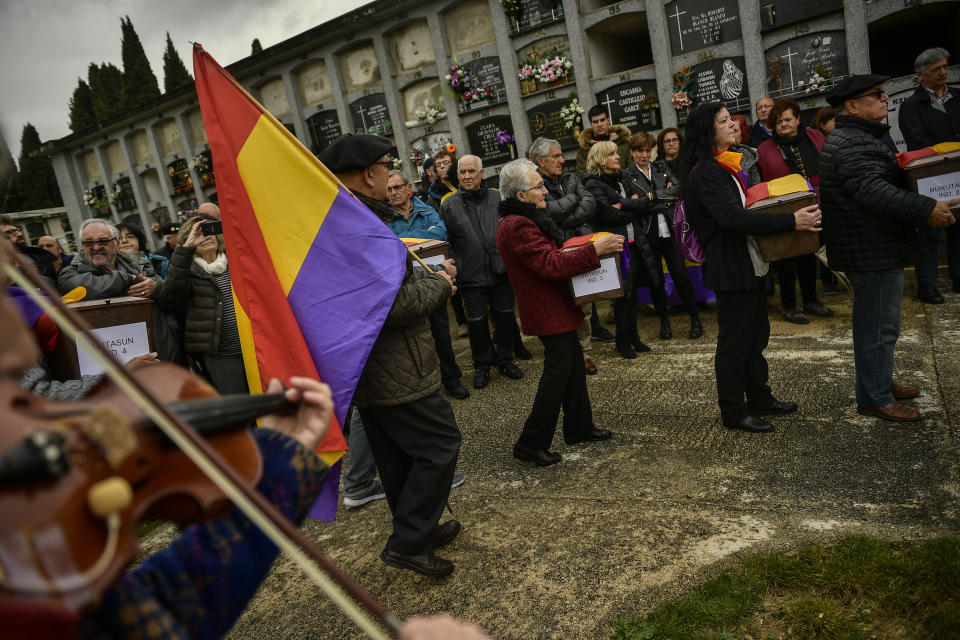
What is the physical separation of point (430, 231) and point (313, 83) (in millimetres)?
12709

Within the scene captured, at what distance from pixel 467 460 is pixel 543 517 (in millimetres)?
988

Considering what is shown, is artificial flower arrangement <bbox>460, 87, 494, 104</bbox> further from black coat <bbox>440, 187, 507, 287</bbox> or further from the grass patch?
the grass patch

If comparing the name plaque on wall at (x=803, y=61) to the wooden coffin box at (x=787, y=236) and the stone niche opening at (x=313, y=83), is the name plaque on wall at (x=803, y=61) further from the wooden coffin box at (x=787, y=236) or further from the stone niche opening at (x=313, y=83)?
the stone niche opening at (x=313, y=83)

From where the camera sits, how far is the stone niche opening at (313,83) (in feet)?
52.5

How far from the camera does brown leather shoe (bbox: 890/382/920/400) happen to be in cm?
378

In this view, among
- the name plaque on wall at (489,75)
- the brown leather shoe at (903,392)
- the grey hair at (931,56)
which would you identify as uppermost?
the name plaque on wall at (489,75)

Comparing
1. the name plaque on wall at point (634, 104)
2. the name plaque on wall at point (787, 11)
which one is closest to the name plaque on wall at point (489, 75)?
the name plaque on wall at point (634, 104)

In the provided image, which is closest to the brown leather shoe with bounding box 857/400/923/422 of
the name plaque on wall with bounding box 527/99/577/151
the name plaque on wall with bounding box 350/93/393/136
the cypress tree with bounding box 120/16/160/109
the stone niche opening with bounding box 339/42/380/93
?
the name plaque on wall with bounding box 527/99/577/151

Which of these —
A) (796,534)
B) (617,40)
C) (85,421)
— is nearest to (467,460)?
(796,534)

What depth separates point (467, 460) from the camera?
4.06 metres

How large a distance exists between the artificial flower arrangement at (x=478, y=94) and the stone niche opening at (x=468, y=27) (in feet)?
3.09

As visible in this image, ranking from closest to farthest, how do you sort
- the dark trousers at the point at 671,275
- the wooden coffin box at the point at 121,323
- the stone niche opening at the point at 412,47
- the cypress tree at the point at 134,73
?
the wooden coffin box at the point at 121,323
the dark trousers at the point at 671,275
the stone niche opening at the point at 412,47
the cypress tree at the point at 134,73

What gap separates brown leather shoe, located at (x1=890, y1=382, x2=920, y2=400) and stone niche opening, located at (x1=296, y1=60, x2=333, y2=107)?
49.0ft

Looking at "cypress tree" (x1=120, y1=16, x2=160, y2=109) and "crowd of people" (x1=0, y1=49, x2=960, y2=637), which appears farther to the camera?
"cypress tree" (x1=120, y1=16, x2=160, y2=109)
